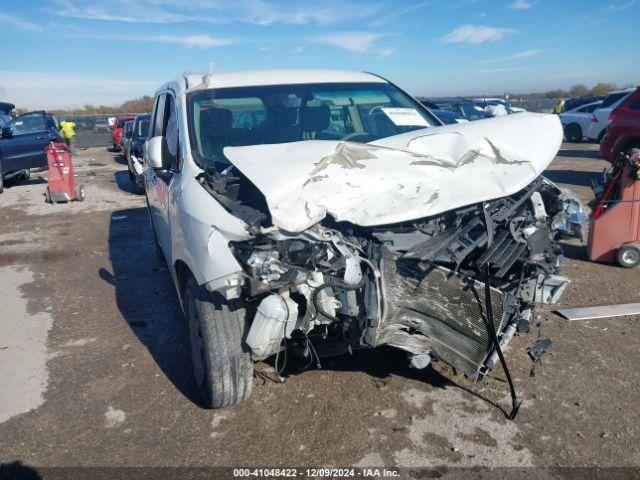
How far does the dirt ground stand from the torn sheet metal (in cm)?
10

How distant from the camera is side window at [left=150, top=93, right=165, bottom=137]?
5037 millimetres

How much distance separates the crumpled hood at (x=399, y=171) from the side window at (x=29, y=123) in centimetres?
1354

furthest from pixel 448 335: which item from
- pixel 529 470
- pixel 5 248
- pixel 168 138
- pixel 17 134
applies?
pixel 17 134

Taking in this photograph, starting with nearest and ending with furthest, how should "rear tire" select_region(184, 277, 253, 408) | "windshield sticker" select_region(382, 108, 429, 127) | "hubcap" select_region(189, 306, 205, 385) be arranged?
"rear tire" select_region(184, 277, 253, 408)
"hubcap" select_region(189, 306, 205, 385)
"windshield sticker" select_region(382, 108, 429, 127)

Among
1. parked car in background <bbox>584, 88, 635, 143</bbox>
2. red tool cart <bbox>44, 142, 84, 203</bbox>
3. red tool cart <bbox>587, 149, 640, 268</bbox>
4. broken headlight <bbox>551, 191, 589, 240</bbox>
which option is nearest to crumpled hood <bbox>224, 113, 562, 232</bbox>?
broken headlight <bbox>551, 191, 589, 240</bbox>

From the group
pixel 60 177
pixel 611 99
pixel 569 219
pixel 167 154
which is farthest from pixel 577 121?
pixel 167 154

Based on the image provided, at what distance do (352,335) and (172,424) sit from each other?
133 centimetres

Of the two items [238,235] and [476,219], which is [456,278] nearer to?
[476,219]

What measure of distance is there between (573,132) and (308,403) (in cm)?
1866

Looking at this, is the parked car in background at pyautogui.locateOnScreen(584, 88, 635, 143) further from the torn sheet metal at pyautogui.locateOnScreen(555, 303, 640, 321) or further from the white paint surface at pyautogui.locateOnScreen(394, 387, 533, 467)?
the white paint surface at pyautogui.locateOnScreen(394, 387, 533, 467)

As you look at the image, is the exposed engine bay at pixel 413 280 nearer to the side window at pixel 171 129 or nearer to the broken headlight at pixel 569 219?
the broken headlight at pixel 569 219

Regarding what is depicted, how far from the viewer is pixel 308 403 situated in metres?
3.39

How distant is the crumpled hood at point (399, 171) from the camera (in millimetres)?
2820

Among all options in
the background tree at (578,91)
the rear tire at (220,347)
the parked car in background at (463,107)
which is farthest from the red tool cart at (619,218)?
the background tree at (578,91)
